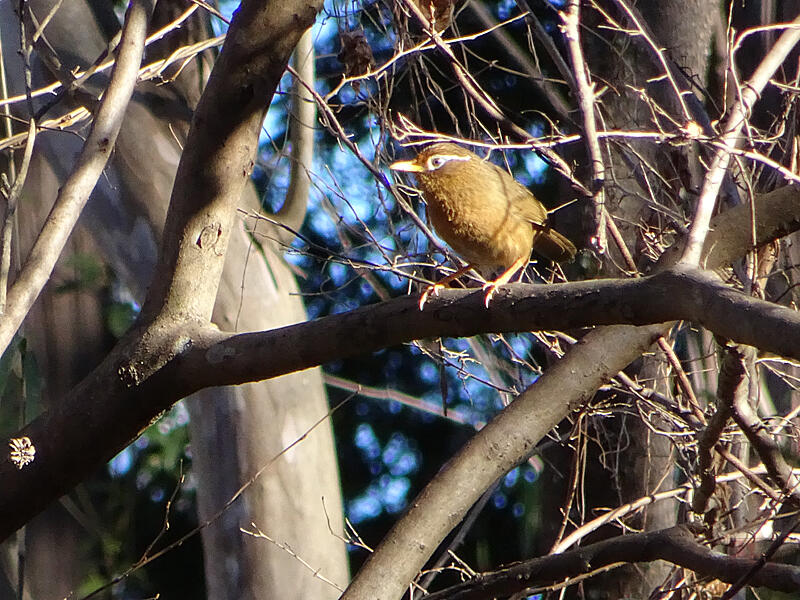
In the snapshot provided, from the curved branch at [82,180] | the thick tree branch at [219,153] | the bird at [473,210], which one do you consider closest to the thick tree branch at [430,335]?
the thick tree branch at [219,153]

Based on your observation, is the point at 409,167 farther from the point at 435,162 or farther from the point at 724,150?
the point at 724,150

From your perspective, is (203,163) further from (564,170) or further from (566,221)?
(566,221)

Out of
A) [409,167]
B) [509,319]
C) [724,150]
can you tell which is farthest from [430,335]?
[409,167]

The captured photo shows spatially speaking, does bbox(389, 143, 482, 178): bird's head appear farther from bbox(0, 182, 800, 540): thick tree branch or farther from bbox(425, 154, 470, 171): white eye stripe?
bbox(0, 182, 800, 540): thick tree branch

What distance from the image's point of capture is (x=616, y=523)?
4.97m

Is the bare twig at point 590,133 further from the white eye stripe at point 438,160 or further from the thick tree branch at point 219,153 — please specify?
the white eye stripe at point 438,160

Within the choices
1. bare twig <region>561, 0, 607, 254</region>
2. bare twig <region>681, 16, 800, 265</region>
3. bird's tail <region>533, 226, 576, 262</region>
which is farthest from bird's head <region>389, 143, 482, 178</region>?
bare twig <region>681, 16, 800, 265</region>

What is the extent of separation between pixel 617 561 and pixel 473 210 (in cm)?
147

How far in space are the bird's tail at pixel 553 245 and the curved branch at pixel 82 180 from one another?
1.96 metres

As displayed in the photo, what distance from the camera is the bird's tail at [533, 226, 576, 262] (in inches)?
172

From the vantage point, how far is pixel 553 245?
4.43 m

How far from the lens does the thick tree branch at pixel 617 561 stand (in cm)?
321

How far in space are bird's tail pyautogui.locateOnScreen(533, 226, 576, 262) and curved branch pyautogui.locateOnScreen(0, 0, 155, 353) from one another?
1.96 m

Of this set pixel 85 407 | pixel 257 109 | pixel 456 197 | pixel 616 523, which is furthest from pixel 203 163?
pixel 616 523
